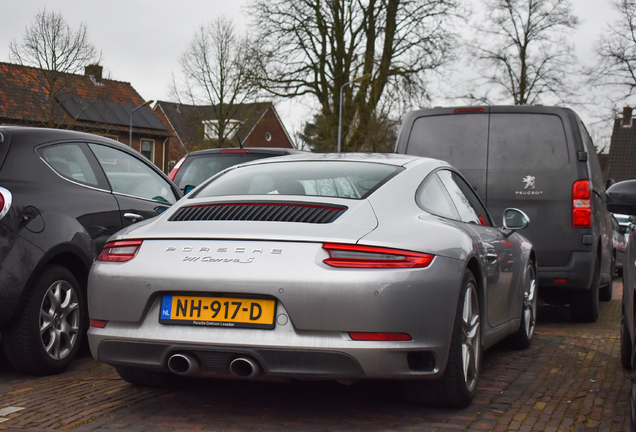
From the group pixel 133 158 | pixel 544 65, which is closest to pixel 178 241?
pixel 133 158

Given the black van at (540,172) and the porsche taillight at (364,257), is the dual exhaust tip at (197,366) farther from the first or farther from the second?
the black van at (540,172)

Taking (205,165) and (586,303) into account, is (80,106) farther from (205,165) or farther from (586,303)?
(586,303)

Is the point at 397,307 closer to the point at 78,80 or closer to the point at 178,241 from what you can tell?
the point at 178,241

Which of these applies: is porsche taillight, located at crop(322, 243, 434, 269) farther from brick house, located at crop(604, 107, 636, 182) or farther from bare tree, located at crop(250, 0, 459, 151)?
brick house, located at crop(604, 107, 636, 182)

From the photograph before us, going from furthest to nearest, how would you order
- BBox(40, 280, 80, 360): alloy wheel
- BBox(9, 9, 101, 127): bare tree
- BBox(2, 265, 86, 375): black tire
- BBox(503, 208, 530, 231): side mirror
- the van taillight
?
1. BBox(9, 9, 101, 127): bare tree
2. the van taillight
3. BBox(503, 208, 530, 231): side mirror
4. BBox(40, 280, 80, 360): alloy wheel
5. BBox(2, 265, 86, 375): black tire

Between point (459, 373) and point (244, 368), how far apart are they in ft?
3.65

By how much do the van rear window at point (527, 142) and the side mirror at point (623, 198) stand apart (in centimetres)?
313

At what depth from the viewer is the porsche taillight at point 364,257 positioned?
140 inches

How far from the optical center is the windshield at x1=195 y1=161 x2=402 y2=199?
4.27m

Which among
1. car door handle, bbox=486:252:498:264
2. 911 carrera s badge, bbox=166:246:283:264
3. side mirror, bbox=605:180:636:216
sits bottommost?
car door handle, bbox=486:252:498:264

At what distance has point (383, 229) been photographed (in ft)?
12.3

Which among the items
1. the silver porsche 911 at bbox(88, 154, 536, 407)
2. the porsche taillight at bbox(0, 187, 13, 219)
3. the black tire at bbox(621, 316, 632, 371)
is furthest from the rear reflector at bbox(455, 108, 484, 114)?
the porsche taillight at bbox(0, 187, 13, 219)

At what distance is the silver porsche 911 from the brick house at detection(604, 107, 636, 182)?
59160 mm

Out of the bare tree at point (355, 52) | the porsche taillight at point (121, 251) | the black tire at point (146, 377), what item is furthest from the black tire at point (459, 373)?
the bare tree at point (355, 52)
